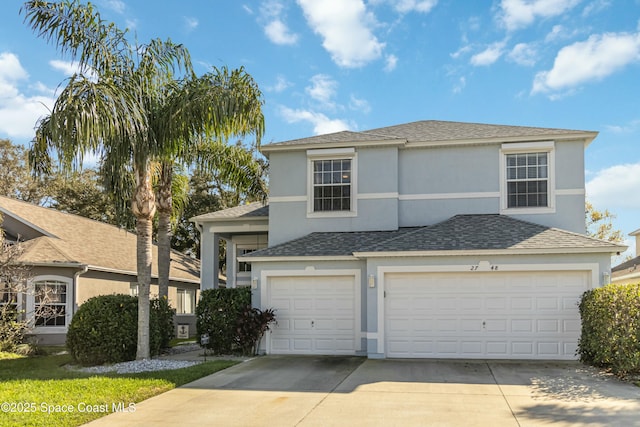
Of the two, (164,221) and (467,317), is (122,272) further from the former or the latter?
(467,317)

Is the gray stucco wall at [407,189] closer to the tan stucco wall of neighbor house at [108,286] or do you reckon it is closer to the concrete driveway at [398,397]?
the concrete driveway at [398,397]

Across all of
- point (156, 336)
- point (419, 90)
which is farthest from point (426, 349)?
point (419, 90)

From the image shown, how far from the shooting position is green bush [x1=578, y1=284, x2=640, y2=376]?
9.66m

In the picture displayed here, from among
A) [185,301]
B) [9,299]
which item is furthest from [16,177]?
[9,299]

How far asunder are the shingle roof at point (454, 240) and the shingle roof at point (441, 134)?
2.39m

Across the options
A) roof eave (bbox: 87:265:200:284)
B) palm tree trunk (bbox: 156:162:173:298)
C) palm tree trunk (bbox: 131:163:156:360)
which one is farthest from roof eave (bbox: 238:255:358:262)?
roof eave (bbox: 87:265:200:284)

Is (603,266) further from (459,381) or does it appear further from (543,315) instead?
(459,381)

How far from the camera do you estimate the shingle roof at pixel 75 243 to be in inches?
706

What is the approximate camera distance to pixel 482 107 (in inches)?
778

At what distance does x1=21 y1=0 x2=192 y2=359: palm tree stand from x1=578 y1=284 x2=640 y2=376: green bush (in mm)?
9825

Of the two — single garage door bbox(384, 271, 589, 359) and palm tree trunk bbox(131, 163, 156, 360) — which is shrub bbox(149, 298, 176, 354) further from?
single garage door bbox(384, 271, 589, 359)

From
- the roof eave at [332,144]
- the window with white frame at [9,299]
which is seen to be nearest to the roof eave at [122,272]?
the window with white frame at [9,299]

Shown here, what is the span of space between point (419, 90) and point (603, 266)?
7.24m

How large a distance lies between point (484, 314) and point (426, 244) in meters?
2.15
